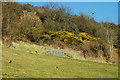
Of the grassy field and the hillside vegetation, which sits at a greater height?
the hillside vegetation

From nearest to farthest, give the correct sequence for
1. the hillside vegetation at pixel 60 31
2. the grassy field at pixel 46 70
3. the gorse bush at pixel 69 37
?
1. the grassy field at pixel 46 70
2. the hillside vegetation at pixel 60 31
3. the gorse bush at pixel 69 37

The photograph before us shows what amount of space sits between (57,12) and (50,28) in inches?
315

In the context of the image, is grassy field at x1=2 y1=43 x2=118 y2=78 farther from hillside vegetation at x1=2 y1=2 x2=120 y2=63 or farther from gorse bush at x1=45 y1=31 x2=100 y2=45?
gorse bush at x1=45 y1=31 x2=100 y2=45

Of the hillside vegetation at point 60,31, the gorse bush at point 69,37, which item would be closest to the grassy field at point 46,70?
the hillside vegetation at point 60,31

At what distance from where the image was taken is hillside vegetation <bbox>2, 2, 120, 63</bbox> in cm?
3238

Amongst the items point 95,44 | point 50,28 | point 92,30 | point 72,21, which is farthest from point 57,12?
point 95,44

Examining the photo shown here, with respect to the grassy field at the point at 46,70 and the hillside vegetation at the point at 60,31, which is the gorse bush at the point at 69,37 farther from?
the grassy field at the point at 46,70

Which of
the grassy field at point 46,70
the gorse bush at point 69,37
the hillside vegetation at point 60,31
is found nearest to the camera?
the grassy field at point 46,70

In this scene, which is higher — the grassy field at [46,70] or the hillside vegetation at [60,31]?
the hillside vegetation at [60,31]

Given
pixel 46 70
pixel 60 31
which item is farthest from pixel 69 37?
pixel 46 70

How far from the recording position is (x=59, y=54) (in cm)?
2442

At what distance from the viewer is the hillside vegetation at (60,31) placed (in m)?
32.4

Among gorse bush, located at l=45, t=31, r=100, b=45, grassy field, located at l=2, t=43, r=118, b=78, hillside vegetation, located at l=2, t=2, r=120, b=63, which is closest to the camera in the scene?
grassy field, located at l=2, t=43, r=118, b=78

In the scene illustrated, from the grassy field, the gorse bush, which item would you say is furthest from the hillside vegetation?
the grassy field
